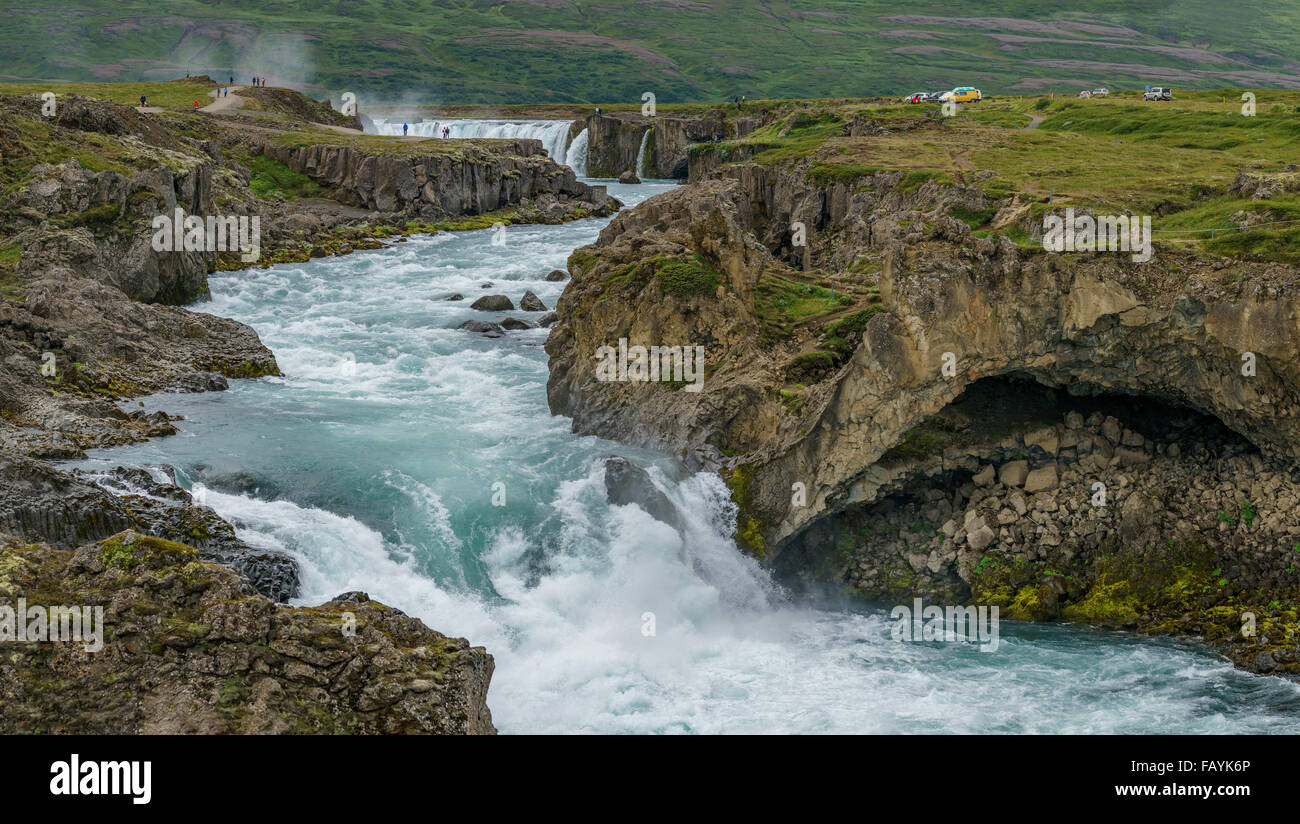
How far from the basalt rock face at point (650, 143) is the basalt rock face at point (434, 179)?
26.5 meters

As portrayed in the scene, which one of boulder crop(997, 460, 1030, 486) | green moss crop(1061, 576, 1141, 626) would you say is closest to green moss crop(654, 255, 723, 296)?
boulder crop(997, 460, 1030, 486)

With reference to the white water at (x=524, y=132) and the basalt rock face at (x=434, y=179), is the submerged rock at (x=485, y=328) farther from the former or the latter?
the white water at (x=524, y=132)

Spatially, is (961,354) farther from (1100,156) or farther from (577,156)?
(577,156)

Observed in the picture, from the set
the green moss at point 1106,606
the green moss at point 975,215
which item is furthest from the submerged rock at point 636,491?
the green moss at point 975,215

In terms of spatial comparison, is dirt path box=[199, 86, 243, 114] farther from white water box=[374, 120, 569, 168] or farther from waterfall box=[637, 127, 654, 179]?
waterfall box=[637, 127, 654, 179]

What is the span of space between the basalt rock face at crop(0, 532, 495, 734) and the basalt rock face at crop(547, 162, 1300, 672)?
12.9 m

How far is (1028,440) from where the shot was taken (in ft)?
89.9

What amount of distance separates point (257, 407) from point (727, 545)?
57.4ft

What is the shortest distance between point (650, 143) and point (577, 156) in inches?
325

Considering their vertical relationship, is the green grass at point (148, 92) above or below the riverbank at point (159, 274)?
above

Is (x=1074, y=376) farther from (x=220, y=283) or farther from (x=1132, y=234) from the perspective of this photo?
(x=220, y=283)

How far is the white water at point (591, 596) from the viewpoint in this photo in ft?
70.9

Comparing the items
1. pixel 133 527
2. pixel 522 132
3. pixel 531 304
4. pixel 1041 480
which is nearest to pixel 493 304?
pixel 531 304

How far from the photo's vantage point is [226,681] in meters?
15.0
